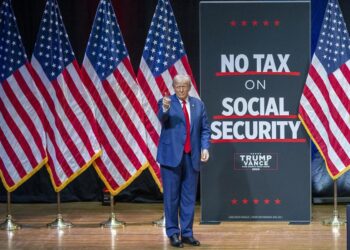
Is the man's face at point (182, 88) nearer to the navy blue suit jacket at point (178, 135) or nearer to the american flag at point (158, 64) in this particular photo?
the navy blue suit jacket at point (178, 135)

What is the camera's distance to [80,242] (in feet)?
27.0

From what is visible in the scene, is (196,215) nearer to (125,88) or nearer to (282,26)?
(125,88)

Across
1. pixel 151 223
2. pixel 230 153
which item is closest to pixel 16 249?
pixel 151 223

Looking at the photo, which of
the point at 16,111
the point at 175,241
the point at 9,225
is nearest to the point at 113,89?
the point at 16,111

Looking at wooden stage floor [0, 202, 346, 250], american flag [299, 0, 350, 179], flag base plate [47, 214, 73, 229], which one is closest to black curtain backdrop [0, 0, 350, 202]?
american flag [299, 0, 350, 179]

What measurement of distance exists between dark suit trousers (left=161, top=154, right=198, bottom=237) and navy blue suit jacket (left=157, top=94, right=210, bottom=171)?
3.2 inches

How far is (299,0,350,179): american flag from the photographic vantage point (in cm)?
884

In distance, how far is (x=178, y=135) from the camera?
7820 mm

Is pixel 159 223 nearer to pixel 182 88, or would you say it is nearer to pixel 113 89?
pixel 113 89

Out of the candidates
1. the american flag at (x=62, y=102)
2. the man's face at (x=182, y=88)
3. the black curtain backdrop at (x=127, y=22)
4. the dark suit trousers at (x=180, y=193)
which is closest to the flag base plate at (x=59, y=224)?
the american flag at (x=62, y=102)

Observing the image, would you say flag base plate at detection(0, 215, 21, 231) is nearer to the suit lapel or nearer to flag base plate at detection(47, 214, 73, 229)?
flag base plate at detection(47, 214, 73, 229)

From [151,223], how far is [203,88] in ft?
5.22

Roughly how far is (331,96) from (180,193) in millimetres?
2024

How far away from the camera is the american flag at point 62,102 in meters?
8.98
